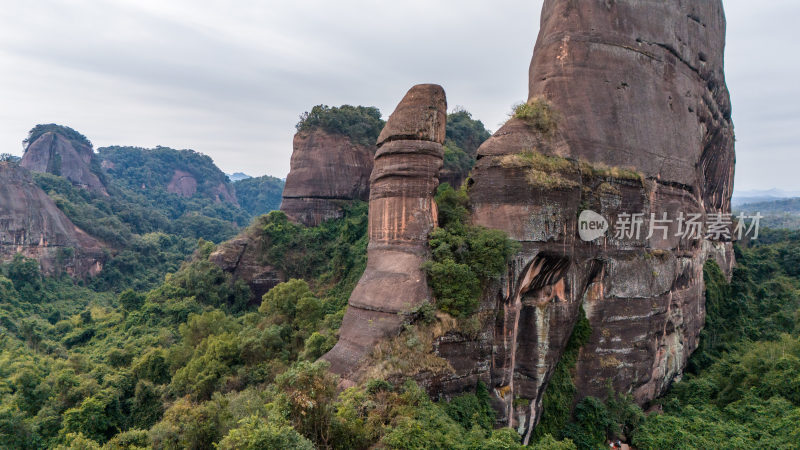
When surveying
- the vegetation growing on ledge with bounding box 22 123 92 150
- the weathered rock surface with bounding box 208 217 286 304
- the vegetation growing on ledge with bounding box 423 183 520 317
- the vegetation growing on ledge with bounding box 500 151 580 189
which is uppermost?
the vegetation growing on ledge with bounding box 22 123 92 150

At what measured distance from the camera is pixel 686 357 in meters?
21.1

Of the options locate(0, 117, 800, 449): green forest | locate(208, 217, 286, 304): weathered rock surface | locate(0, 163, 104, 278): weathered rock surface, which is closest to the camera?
locate(0, 117, 800, 449): green forest

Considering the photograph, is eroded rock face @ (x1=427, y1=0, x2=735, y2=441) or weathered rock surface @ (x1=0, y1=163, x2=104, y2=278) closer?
eroded rock face @ (x1=427, y1=0, x2=735, y2=441)

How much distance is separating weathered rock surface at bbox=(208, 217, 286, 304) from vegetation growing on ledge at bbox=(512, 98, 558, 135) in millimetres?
20504

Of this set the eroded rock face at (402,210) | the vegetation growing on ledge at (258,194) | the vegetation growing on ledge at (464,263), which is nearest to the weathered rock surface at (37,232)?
the eroded rock face at (402,210)

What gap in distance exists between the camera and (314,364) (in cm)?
929

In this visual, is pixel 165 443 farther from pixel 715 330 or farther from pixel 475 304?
pixel 715 330

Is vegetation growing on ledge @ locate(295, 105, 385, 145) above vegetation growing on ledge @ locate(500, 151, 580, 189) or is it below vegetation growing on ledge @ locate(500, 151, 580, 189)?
above

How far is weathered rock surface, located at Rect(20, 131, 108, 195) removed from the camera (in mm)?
61406

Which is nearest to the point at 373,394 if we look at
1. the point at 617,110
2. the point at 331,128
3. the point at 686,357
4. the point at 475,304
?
the point at 475,304

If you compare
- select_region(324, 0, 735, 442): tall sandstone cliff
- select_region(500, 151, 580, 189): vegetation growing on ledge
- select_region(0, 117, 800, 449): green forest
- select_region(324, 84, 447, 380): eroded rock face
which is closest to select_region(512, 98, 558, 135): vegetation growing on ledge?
select_region(324, 0, 735, 442): tall sandstone cliff

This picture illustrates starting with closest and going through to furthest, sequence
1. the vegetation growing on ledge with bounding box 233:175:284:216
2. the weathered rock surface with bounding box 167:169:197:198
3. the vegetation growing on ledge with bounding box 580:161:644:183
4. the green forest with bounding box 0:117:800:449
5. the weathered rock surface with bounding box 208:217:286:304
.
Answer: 1. the green forest with bounding box 0:117:800:449
2. the vegetation growing on ledge with bounding box 580:161:644:183
3. the weathered rock surface with bounding box 208:217:286:304
4. the weathered rock surface with bounding box 167:169:197:198
5. the vegetation growing on ledge with bounding box 233:175:284:216

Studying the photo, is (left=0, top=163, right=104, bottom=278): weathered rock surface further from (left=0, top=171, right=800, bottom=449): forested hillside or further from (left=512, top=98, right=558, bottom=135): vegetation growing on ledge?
(left=512, top=98, right=558, bottom=135): vegetation growing on ledge

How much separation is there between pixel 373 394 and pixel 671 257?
1428cm
